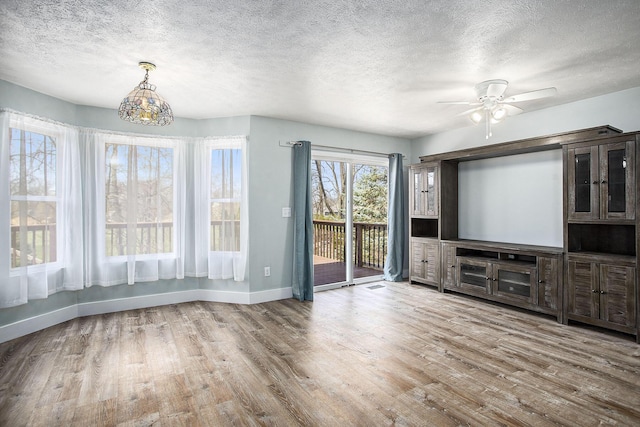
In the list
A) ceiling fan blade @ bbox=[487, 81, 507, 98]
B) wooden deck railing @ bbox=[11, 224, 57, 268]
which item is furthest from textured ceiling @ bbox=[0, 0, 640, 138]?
wooden deck railing @ bbox=[11, 224, 57, 268]

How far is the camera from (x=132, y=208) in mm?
4258

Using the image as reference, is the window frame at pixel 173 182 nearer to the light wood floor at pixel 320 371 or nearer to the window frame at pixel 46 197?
the window frame at pixel 46 197

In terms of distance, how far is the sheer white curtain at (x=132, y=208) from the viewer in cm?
409

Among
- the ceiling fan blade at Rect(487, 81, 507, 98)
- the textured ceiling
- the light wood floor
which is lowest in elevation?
the light wood floor

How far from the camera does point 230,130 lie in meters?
4.67

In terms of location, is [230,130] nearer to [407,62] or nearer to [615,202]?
[407,62]

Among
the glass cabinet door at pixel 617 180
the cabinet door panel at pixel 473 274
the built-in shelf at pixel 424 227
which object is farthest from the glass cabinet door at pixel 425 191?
the glass cabinet door at pixel 617 180

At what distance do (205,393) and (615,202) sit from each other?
4.21 metres

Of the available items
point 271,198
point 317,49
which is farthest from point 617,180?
point 271,198

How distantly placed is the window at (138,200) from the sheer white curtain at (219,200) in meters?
0.38

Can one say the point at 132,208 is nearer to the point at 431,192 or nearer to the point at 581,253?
the point at 431,192

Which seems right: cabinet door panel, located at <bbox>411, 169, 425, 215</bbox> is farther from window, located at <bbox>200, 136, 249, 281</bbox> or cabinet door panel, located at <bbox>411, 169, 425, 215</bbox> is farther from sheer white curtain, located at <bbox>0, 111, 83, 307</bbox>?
sheer white curtain, located at <bbox>0, 111, 83, 307</bbox>

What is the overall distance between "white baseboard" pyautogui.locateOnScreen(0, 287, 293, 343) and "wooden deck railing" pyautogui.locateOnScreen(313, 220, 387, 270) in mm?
1370

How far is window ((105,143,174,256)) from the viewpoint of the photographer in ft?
13.7
